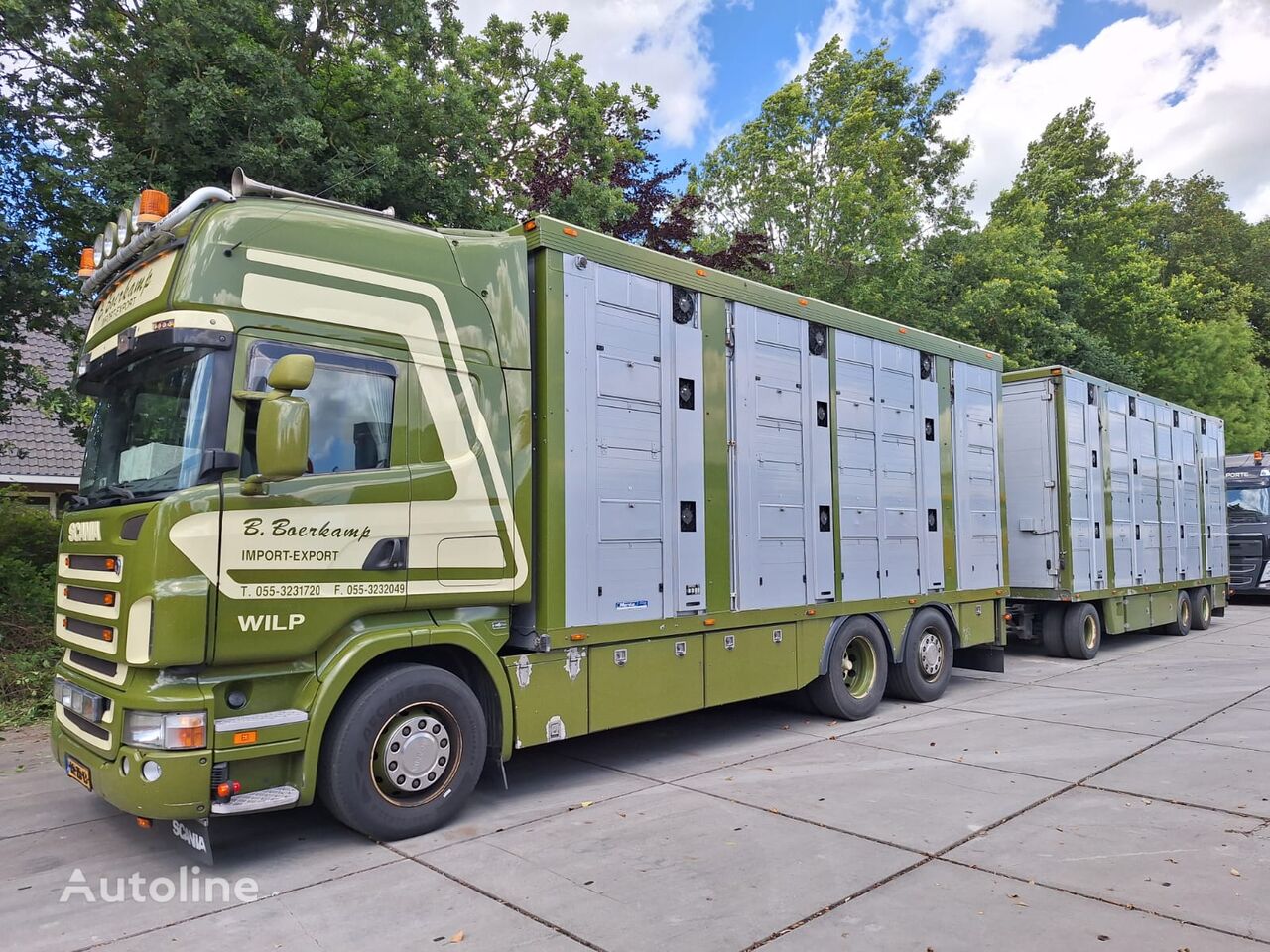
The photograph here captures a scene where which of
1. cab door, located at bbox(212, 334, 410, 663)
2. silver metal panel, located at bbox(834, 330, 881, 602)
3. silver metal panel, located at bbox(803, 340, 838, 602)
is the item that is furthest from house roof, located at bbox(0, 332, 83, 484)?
silver metal panel, located at bbox(834, 330, 881, 602)

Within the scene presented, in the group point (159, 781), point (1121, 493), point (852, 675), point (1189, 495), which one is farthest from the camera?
point (1189, 495)

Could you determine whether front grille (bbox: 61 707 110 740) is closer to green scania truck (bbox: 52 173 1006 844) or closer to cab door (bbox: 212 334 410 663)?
green scania truck (bbox: 52 173 1006 844)

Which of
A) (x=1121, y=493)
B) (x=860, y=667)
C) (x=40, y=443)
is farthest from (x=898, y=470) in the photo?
(x=40, y=443)

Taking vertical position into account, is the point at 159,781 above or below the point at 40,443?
below

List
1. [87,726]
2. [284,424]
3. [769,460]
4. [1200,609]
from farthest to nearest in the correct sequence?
1. [1200,609]
2. [769,460]
3. [87,726]
4. [284,424]

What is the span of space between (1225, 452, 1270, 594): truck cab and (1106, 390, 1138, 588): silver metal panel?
8565 millimetres

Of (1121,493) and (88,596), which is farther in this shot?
(1121,493)

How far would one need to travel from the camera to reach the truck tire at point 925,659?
8.89 meters

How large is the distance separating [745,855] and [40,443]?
50.2ft

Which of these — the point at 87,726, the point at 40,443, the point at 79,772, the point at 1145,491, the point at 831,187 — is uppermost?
the point at 831,187

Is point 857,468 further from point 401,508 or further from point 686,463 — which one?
point 401,508

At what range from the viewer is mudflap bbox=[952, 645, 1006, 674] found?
10359 mm

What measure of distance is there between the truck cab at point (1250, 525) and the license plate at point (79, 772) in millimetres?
22609

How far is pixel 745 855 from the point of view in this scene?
4688mm
